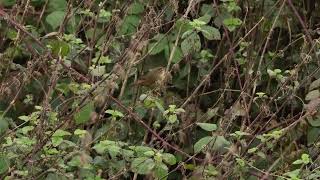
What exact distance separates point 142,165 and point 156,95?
364 mm

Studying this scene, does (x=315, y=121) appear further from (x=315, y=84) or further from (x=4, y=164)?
(x=4, y=164)

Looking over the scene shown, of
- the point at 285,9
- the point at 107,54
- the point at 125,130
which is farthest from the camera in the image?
the point at 285,9

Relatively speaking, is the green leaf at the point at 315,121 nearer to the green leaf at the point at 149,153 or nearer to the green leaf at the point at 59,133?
the green leaf at the point at 149,153

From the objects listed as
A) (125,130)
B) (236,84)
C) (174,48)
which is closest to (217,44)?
(236,84)

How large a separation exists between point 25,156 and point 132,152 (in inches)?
13.0

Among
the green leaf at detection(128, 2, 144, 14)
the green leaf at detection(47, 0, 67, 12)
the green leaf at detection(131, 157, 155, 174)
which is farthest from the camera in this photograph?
the green leaf at detection(47, 0, 67, 12)

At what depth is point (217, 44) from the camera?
3.04m

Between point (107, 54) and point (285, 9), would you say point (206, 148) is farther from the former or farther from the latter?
point (285, 9)

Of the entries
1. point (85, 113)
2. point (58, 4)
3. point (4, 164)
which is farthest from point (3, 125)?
point (58, 4)

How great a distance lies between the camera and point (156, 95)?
2367 mm

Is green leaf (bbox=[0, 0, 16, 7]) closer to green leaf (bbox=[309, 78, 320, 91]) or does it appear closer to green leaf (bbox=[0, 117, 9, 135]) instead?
green leaf (bbox=[0, 117, 9, 135])

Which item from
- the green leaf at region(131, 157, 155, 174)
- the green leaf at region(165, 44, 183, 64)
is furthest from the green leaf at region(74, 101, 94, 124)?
the green leaf at region(165, 44, 183, 64)

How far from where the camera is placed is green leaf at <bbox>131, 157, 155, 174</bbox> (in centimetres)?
206

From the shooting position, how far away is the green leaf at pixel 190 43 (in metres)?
2.55
